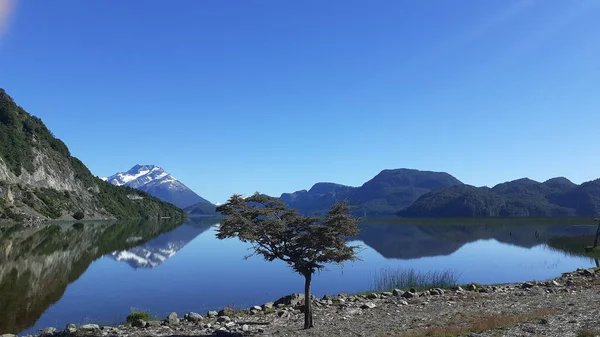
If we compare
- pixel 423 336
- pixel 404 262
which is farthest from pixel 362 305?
pixel 404 262

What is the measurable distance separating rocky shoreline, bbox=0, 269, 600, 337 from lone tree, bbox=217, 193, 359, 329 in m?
4.29

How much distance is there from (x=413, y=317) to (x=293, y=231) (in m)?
11.7

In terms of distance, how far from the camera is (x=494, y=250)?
4090 inches

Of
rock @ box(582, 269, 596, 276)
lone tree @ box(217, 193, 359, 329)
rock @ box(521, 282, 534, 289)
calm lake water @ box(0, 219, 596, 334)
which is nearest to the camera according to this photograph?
lone tree @ box(217, 193, 359, 329)

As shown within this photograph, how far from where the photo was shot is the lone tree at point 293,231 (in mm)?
27391

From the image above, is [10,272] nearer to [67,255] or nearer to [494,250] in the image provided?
[67,255]

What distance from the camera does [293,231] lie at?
2858 centimetres

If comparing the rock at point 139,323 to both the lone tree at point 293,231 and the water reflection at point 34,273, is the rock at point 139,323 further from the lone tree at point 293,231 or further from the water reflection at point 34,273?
the lone tree at point 293,231

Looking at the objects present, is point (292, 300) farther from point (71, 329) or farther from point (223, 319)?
point (71, 329)

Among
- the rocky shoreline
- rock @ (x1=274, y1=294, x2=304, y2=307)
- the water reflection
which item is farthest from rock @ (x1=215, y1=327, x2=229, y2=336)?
the water reflection

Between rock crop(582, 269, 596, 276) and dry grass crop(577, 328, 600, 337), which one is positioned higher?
dry grass crop(577, 328, 600, 337)

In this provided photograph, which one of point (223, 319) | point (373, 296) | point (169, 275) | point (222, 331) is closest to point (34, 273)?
point (169, 275)

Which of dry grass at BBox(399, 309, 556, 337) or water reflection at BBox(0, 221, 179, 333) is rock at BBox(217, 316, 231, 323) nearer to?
dry grass at BBox(399, 309, 556, 337)

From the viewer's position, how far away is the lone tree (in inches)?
1078
